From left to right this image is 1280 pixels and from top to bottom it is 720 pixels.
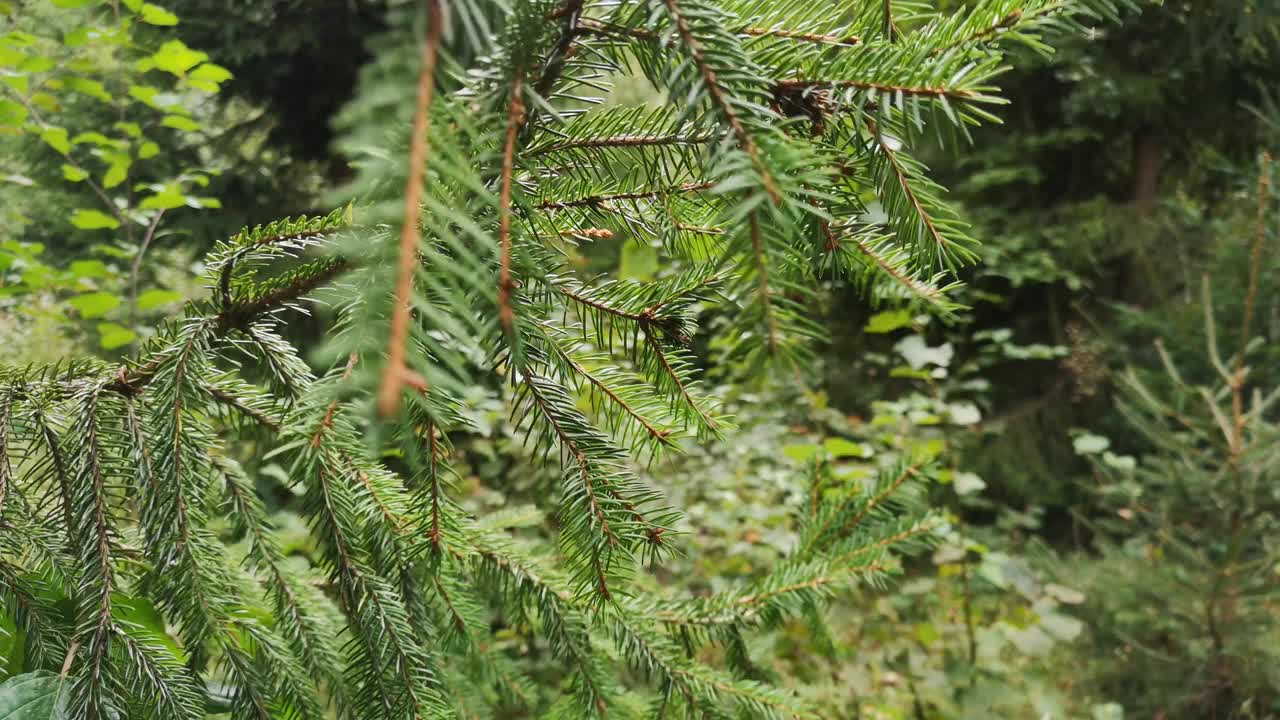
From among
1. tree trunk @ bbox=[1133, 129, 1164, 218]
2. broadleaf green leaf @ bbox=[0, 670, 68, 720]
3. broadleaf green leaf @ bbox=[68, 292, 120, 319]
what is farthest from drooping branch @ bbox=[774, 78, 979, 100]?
tree trunk @ bbox=[1133, 129, 1164, 218]

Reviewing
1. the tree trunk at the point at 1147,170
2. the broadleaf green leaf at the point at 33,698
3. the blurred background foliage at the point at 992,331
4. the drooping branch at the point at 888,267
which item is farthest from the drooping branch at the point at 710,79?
the tree trunk at the point at 1147,170

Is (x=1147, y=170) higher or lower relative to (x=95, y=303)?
higher

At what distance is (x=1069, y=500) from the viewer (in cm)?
362

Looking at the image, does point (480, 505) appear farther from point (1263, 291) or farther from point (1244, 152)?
point (1244, 152)

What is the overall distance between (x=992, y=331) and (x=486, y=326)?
99.4 inches

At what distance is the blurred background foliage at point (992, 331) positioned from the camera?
1.84 meters

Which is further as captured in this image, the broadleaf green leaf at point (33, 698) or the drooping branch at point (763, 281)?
the broadleaf green leaf at point (33, 698)

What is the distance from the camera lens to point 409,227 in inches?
7.9

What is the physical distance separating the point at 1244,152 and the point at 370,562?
430 centimetres

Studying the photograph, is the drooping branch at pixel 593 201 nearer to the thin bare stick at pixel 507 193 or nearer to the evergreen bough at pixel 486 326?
the evergreen bough at pixel 486 326

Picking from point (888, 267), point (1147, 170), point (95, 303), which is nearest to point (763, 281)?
point (888, 267)

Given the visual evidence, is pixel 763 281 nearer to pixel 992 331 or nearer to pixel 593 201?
pixel 593 201

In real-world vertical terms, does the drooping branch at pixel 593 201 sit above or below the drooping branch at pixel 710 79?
below

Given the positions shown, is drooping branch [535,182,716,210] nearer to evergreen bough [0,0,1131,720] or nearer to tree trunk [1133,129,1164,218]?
evergreen bough [0,0,1131,720]
